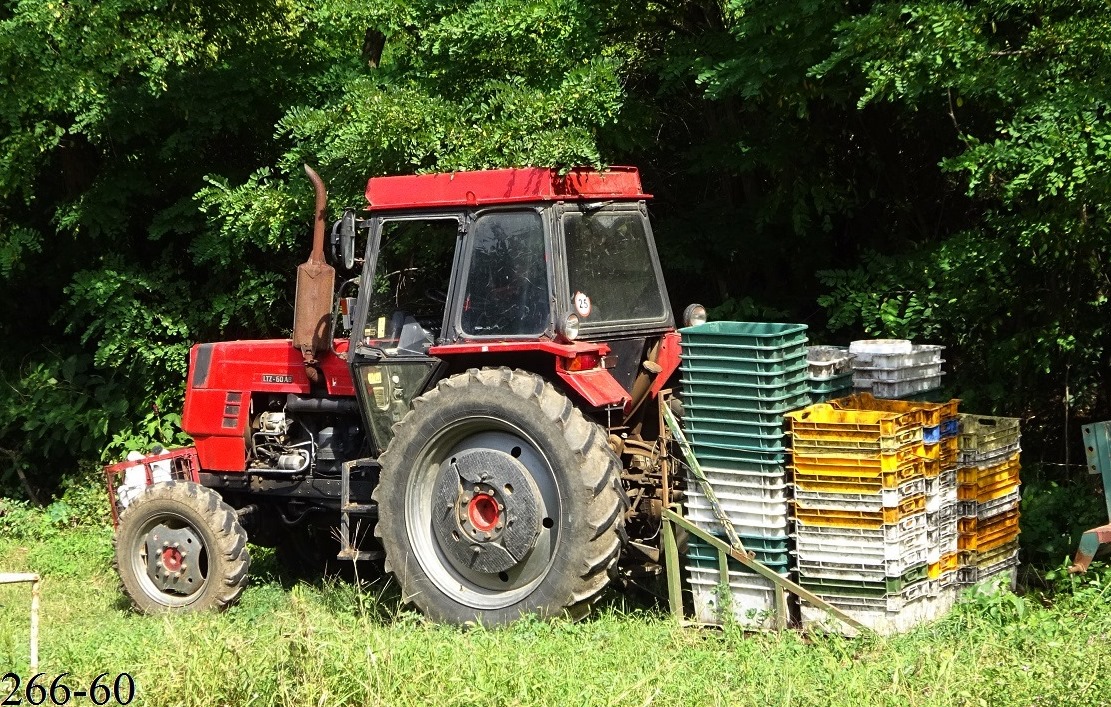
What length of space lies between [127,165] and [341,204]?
9.34 ft

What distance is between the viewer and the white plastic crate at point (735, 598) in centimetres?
590

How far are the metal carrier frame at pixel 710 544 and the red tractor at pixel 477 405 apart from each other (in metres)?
0.15

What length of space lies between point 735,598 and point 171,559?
Result: 3.52 meters

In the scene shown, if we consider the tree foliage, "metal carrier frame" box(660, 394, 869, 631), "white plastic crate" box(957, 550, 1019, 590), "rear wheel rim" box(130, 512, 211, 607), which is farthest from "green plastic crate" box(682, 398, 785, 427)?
"rear wheel rim" box(130, 512, 211, 607)

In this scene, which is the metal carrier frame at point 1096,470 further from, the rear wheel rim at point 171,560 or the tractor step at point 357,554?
the rear wheel rim at point 171,560

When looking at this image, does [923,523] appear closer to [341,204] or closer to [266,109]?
[341,204]

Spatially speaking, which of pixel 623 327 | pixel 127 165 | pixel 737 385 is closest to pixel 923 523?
pixel 737 385

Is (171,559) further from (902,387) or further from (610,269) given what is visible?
(902,387)

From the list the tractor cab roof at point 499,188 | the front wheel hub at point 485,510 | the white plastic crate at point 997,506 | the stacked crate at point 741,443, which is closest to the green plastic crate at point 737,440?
the stacked crate at point 741,443

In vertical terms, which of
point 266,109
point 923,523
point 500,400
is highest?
point 266,109

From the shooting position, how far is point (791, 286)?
32.0ft

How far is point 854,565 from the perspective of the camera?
568 cm

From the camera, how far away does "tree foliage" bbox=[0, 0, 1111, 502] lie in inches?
266

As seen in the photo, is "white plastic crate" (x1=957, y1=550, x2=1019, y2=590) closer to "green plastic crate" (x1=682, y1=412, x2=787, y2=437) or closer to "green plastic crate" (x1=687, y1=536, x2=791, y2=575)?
"green plastic crate" (x1=687, y1=536, x2=791, y2=575)
